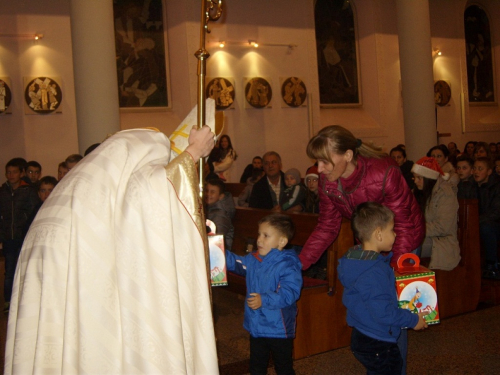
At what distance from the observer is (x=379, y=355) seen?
9.19ft

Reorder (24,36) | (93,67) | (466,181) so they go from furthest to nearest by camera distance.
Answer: (24,36)
(93,67)
(466,181)

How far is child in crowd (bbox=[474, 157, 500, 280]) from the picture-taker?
6027 mm

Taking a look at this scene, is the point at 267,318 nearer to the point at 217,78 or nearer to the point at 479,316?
the point at 479,316

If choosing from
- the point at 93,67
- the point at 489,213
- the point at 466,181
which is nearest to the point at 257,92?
the point at 93,67

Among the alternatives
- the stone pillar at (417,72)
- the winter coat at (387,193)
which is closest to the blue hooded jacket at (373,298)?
the winter coat at (387,193)

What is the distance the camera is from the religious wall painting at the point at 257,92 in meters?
13.1

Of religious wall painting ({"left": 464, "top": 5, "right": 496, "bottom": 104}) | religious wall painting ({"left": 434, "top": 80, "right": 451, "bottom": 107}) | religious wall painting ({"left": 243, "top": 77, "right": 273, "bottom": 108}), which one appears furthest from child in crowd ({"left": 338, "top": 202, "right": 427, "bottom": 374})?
religious wall painting ({"left": 464, "top": 5, "right": 496, "bottom": 104})

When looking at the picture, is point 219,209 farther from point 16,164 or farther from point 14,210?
point 16,164

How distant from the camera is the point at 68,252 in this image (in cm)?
217

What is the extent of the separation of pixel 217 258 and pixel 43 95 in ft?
30.1

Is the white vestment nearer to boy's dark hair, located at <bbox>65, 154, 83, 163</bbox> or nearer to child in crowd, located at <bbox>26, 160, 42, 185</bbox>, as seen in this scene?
boy's dark hair, located at <bbox>65, 154, 83, 163</bbox>

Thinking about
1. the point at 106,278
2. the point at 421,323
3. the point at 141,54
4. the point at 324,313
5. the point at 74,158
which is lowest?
the point at 324,313

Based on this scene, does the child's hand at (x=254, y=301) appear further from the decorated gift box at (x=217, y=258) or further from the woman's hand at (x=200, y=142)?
the woman's hand at (x=200, y=142)

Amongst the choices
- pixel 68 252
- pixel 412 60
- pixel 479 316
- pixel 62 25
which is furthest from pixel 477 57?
pixel 68 252
